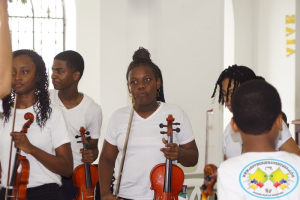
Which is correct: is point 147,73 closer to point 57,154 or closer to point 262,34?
point 57,154

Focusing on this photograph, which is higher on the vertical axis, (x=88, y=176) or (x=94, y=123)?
(x=94, y=123)

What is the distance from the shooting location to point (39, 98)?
343 cm

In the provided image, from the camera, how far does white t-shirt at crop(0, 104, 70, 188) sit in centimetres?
321

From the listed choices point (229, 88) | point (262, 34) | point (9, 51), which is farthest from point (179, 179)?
point (262, 34)

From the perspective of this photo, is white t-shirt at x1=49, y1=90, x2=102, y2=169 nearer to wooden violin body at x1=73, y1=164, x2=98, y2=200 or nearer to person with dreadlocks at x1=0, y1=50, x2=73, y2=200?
wooden violin body at x1=73, y1=164, x2=98, y2=200

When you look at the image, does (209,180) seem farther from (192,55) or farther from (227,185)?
(192,55)

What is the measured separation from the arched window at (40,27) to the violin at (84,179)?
3.67 metres

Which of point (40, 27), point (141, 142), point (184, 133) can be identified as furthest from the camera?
point (40, 27)

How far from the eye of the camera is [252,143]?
2.32 m

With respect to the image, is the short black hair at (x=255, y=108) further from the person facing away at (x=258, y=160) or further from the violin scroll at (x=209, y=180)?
the violin scroll at (x=209, y=180)

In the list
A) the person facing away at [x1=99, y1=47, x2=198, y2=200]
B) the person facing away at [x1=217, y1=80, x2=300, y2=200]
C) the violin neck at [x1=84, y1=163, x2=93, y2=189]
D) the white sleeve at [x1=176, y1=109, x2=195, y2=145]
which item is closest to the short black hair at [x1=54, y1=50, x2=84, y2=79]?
the violin neck at [x1=84, y1=163, x2=93, y2=189]

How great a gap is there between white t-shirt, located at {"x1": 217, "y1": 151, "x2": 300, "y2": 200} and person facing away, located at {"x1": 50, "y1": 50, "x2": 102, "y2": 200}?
208cm

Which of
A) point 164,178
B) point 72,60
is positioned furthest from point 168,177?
point 72,60

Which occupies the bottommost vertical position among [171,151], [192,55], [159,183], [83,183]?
[83,183]
